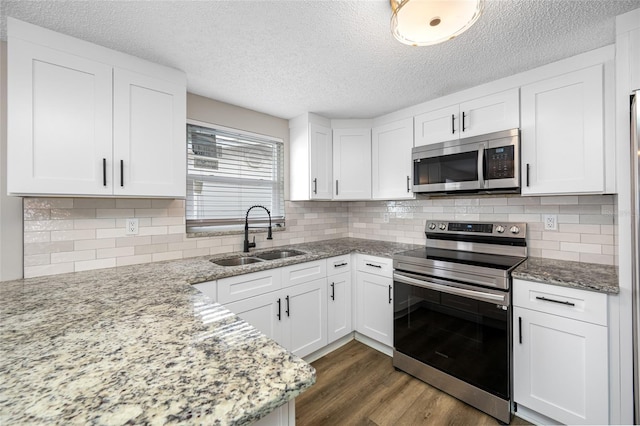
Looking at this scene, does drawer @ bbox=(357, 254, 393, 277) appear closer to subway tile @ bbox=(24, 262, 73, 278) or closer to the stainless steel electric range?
the stainless steel electric range

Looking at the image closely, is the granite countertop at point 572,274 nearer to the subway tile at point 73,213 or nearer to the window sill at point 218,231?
the window sill at point 218,231

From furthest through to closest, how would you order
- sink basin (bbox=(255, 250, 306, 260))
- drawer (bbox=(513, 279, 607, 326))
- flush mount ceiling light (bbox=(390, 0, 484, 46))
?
1. sink basin (bbox=(255, 250, 306, 260))
2. drawer (bbox=(513, 279, 607, 326))
3. flush mount ceiling light (bbox=(390, 0, 484, 46))

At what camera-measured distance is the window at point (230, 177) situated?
2.39 metres

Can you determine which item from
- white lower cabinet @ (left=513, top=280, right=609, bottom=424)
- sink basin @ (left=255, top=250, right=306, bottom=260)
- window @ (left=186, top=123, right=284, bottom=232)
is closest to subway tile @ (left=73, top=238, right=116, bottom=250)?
window @ (left=186, top=123, right=284, bottom=232)

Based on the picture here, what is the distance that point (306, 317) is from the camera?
229 centimetres

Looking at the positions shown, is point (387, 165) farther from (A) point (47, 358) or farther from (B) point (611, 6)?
(A) point (47, 358)

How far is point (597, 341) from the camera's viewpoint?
1.44m

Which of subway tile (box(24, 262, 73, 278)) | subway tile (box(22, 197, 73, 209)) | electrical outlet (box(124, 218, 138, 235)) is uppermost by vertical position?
subway tile (box(22, 197, 73, 209))

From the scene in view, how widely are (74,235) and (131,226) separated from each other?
0.31 metres

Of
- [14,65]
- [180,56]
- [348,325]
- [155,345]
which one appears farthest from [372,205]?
[14,65]

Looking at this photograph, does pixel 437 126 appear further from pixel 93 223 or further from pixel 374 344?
pixel 93 223

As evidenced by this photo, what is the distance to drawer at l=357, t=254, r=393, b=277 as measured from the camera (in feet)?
7.83

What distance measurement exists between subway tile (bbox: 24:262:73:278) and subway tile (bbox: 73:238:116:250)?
0.38ft

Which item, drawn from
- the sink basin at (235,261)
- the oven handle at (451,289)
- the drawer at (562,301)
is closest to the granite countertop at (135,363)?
the sink basin at (235,261)
